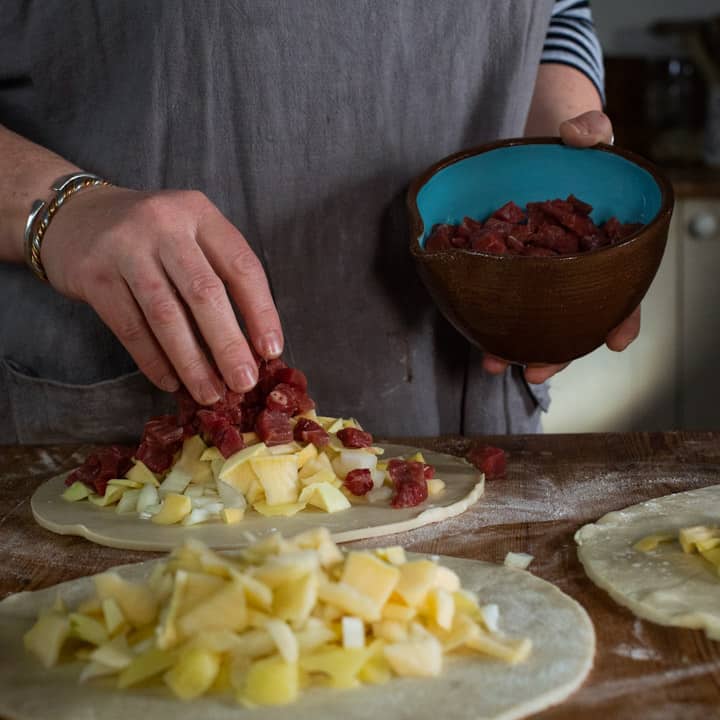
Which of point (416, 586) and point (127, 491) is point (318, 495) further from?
point (416, 586)

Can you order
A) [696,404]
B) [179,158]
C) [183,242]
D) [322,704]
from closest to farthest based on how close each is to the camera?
[322,704] < [183,242] < [179,158] < [696,404]

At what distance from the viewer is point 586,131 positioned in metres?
1.92

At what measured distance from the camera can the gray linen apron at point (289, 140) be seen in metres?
1.86

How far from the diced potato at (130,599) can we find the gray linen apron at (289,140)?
84 centimetres

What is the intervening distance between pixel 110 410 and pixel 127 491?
0.34 meters

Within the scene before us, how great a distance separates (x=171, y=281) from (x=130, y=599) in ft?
1.76

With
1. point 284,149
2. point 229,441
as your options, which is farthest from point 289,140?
point 229,441

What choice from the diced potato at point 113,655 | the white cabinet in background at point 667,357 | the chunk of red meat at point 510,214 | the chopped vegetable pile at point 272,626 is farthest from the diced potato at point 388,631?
the white cabinet in background at point 667,357

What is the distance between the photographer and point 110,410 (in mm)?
1986

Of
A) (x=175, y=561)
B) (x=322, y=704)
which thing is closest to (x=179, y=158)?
(x=175, y=561)

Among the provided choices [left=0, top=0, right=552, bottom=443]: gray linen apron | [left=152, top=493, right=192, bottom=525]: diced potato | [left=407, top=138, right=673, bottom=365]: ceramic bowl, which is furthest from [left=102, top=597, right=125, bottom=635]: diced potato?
[left=0, top=0, right=552, bottom=443]: gray linen apron

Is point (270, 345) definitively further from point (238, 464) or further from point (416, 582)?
point (416, 582)

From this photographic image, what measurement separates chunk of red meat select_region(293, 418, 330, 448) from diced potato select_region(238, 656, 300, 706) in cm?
61

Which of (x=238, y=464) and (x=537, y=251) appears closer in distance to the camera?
(x=238, y=464)
